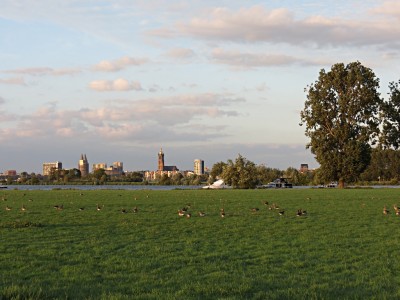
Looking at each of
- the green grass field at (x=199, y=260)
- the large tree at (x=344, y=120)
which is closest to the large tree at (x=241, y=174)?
the large tree at (x=344, y=120)

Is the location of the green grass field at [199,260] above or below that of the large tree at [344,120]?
below

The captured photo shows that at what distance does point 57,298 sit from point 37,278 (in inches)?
115

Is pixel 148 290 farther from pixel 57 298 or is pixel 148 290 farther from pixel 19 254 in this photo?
pixel 19 254

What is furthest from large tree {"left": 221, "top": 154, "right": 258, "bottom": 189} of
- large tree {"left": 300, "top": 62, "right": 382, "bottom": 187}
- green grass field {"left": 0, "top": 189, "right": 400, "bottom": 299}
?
green grass field {"left": 0, "top": 189, "right": 400, "bottom": 299}

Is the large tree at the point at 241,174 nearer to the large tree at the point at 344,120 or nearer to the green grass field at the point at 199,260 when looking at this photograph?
the large tree at the point at 344,120

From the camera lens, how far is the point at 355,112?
98875 mm

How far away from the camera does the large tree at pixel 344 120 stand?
320 feet

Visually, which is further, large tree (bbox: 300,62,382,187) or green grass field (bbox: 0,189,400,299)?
large tree (bbox: 300,62,382,187)

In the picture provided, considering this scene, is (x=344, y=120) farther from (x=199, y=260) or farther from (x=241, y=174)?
(x=199, y=260)

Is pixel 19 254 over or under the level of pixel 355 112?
under

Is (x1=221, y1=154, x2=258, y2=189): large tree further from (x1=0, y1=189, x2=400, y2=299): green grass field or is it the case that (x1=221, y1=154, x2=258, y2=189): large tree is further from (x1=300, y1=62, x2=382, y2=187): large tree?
(x1=0, y1=189, x2=400, y2=299): green grass field

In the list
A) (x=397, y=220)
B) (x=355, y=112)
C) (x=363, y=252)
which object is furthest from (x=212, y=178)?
(x=363, y=252)

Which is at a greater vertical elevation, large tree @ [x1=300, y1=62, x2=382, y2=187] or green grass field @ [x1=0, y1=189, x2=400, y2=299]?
large tree @ [x1=300, y1=62, x2=382, y2=187]

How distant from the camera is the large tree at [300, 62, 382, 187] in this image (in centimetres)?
9769
